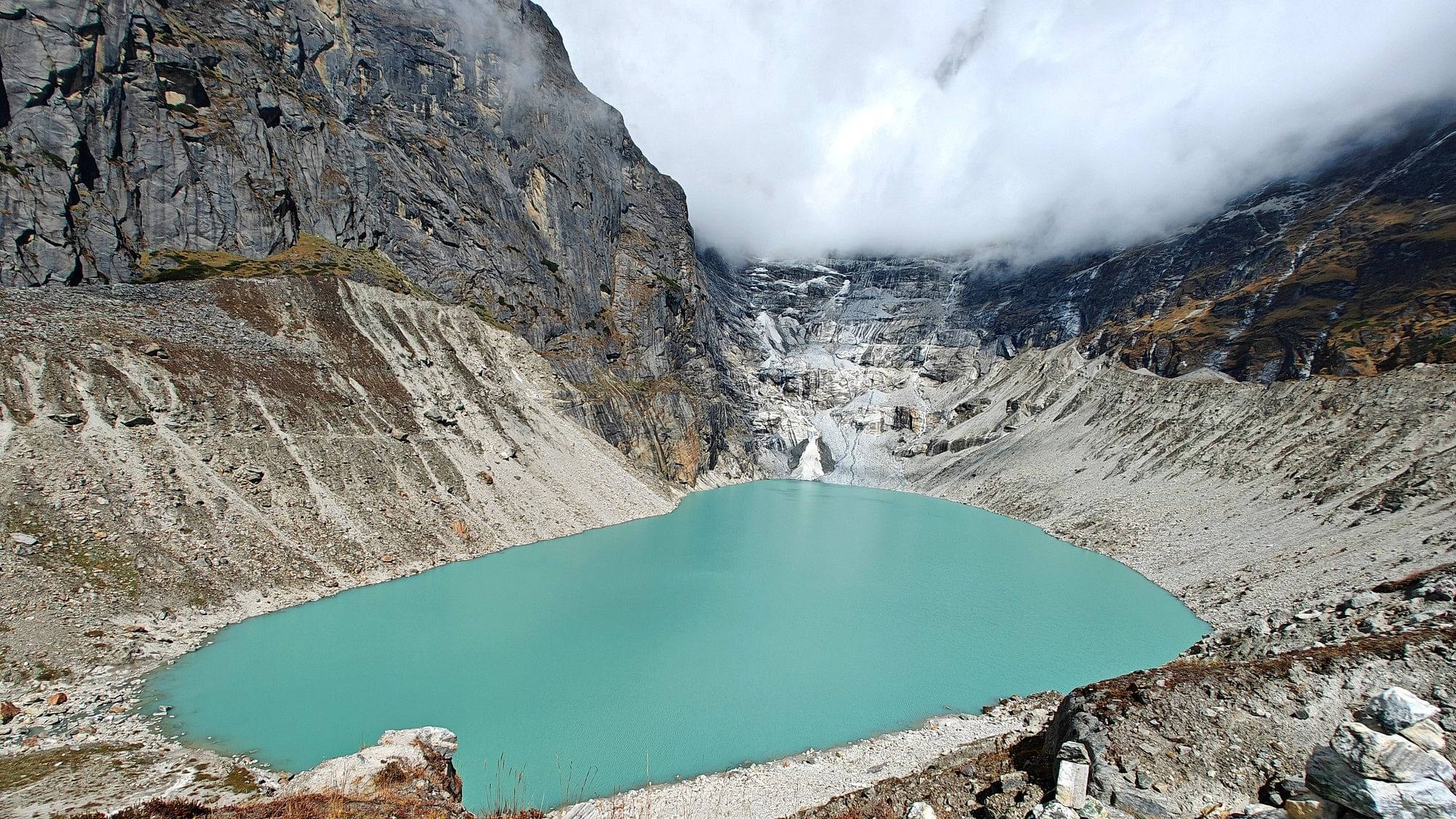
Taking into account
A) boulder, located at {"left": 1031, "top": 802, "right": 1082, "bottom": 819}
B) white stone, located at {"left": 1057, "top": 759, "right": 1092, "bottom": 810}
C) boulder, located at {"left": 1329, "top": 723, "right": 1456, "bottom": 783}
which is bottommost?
white stone, located at {"left": 1057, "top": 759, "right": 1092, "bottom": 810}

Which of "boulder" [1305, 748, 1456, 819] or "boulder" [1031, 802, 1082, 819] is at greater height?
"boulder" [1305, 748, 1456, 819]

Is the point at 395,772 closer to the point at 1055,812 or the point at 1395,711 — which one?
the point at 1055,812

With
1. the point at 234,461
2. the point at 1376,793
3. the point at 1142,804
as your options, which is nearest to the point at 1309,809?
the point at 1376,793

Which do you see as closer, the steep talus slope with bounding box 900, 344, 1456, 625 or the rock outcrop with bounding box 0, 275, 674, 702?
the rock outcrop with bounding box 0, 275, 674, 702

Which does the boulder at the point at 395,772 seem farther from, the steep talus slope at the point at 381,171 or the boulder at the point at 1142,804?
the steep talus slope at the point at 381,171

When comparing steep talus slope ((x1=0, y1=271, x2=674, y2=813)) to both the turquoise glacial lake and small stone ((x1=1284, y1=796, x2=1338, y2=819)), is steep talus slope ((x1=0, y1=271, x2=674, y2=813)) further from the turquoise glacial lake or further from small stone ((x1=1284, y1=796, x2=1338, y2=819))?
small stone ((x1=1284, y1=796, x2=1338, y2=819))

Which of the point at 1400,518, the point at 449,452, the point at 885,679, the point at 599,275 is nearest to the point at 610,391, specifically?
the point at 599,275

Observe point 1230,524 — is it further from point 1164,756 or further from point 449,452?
point 449,452

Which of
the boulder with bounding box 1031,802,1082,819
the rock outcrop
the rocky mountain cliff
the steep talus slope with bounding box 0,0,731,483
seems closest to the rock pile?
the boulder with bounding box 1031,802,1082,819
